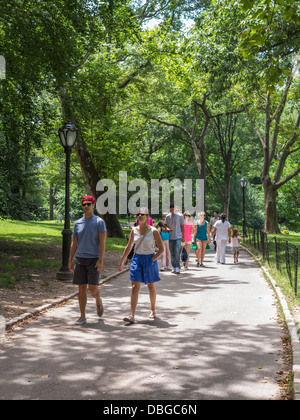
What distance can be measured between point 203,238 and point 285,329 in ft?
31.3

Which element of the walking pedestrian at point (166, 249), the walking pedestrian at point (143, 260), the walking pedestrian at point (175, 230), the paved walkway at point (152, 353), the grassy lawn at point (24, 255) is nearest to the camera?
the paved walkway at point (152, 353)

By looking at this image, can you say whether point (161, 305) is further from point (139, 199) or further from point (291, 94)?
point (139, 199)

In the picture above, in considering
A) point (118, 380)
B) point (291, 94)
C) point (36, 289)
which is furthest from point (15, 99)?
point (291, 94)

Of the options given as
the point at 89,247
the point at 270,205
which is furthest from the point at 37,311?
the point at 270,205

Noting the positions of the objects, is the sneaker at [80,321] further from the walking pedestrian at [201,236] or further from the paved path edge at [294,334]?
the walking pedestrian at [201,236]

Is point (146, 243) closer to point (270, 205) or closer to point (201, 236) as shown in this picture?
point (201, 236)

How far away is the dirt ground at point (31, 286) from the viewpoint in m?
9.24

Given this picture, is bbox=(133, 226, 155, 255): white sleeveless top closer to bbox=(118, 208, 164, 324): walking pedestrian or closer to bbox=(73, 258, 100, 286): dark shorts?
bbox=(118, 208, 164, 324): walking pedestrian

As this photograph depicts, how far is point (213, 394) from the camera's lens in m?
4.77

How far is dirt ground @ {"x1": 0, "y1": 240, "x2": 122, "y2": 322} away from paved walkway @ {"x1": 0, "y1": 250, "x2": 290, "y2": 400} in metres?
0.59

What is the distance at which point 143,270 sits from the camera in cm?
823

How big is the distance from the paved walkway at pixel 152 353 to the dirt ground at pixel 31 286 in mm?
589

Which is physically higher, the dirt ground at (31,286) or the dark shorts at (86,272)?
the dark shorts at (86,272)

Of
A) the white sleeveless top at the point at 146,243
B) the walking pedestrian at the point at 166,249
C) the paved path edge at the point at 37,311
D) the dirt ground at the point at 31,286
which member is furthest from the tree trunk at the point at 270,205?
the white sleeveless top at the point at 146,243
